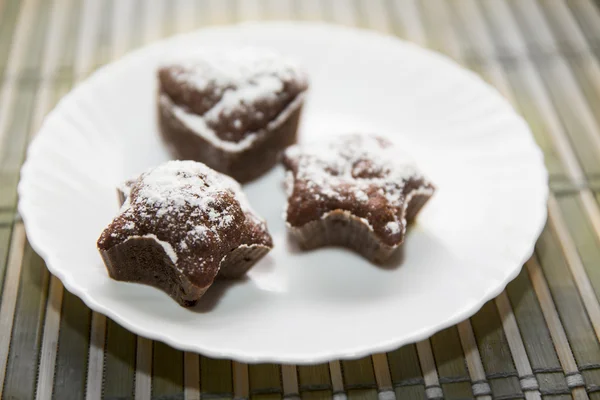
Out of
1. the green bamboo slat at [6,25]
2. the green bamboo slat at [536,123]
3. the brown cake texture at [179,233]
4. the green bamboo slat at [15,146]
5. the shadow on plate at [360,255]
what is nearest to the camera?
the brown cake texture at [179,233]

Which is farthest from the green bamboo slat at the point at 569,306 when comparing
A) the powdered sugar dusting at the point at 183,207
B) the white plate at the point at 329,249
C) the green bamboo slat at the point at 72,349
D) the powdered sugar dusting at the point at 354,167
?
the green bamboo slat at the point at 72,349

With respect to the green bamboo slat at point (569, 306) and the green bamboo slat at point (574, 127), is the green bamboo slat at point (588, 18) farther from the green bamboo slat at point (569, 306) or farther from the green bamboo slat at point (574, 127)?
the green bamboo slat at point (569, 306)

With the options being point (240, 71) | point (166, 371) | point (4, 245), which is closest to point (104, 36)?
point (240, 71)

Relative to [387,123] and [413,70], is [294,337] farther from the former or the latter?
[413,70]

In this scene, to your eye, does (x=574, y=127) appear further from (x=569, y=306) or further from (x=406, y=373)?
(x=406, y=373)

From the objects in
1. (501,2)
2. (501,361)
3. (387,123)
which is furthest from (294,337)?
(501,2)

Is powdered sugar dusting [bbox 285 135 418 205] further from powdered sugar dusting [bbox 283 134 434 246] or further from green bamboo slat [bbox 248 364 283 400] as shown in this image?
green bamboo slat [bbox 248 364 283 400]
